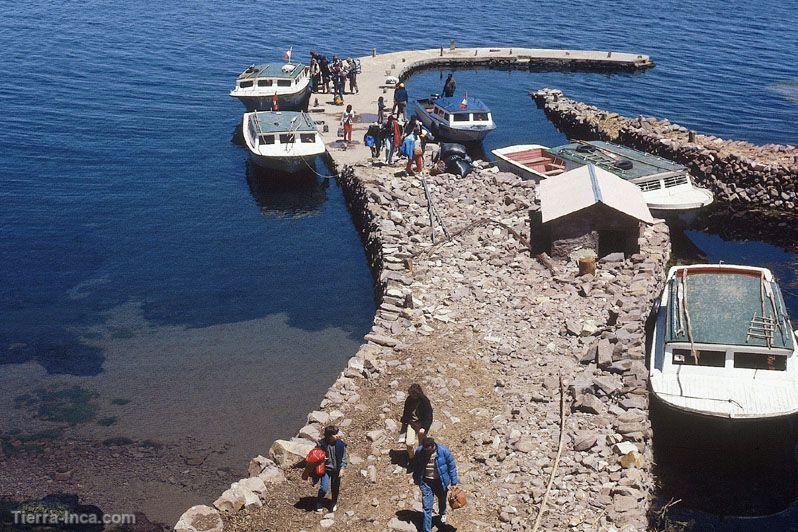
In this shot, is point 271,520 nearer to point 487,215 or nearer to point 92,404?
point 92,404

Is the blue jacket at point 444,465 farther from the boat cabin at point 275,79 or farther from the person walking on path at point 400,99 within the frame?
the boat cabin at point 275,79

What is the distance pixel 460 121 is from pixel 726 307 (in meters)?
23.0

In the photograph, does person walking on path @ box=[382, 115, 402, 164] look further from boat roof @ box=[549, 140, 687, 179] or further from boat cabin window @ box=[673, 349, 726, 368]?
boat cabin window @ box=[673, 349, 726, 368]

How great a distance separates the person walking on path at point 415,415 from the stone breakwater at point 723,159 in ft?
85.1

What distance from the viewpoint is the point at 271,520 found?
14.7 m

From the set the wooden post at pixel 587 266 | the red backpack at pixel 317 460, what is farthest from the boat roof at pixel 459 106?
the red backpack at pixel 317 460

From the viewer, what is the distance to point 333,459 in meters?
14.3

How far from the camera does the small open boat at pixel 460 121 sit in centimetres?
4097

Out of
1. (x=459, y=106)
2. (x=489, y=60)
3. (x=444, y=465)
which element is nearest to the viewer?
(x=444, y=465)

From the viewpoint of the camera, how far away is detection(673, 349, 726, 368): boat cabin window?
64.1 ft

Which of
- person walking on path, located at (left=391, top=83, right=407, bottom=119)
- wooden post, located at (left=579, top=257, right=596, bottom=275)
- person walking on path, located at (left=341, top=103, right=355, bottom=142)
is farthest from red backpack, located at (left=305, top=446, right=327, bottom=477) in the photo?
person walking on path, located at (left=391, top=83, right=407, bottom=119)

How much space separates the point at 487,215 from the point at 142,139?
83.0 feet

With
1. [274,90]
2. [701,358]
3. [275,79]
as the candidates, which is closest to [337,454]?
[701,358]

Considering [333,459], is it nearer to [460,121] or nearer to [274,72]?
[460,121]
